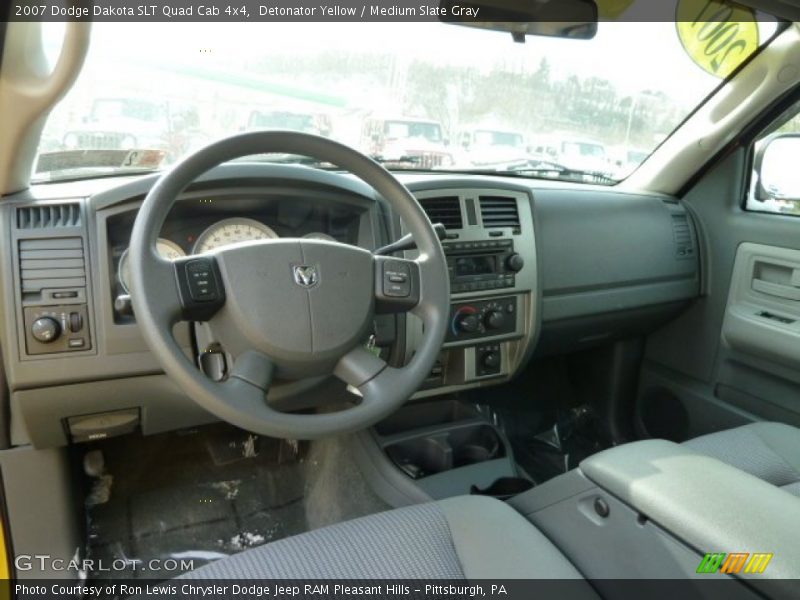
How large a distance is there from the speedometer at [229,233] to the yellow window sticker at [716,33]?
1709 mm

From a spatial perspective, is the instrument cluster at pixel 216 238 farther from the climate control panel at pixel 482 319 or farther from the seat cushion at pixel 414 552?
the seat cushion at pixel 414 552

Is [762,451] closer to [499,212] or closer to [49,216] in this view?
[499,212]

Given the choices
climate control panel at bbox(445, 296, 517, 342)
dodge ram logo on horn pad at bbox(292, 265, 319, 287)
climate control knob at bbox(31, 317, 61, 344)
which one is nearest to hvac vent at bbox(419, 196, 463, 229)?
climate control panel at bbox(445, 296, 517, 342)

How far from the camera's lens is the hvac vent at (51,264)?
148cm

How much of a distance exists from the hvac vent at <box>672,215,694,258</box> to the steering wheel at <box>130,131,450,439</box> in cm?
161

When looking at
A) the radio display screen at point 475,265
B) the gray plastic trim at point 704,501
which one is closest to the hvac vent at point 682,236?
the radio display screen at point 475,265


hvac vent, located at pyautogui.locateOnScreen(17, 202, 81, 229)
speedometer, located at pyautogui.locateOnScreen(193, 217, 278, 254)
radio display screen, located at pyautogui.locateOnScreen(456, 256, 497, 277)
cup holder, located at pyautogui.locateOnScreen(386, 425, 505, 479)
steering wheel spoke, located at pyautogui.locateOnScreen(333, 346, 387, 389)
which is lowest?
cup holder, located at pyautogui.locateOnScreen(386, 425, 505, 479)

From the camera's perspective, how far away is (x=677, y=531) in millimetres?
1050

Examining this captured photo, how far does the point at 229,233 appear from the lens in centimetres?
167

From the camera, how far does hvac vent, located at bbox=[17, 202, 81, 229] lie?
150 cm

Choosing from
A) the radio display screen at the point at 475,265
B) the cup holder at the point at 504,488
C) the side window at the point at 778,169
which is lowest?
the cup holder at the point at 504,488

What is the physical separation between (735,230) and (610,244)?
58 cm

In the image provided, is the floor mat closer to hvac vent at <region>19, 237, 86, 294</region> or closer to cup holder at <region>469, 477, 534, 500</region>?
cup holder at <region>469, 477, 534, 500</region>

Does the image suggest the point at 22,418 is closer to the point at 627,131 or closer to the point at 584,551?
the point at 584,551
